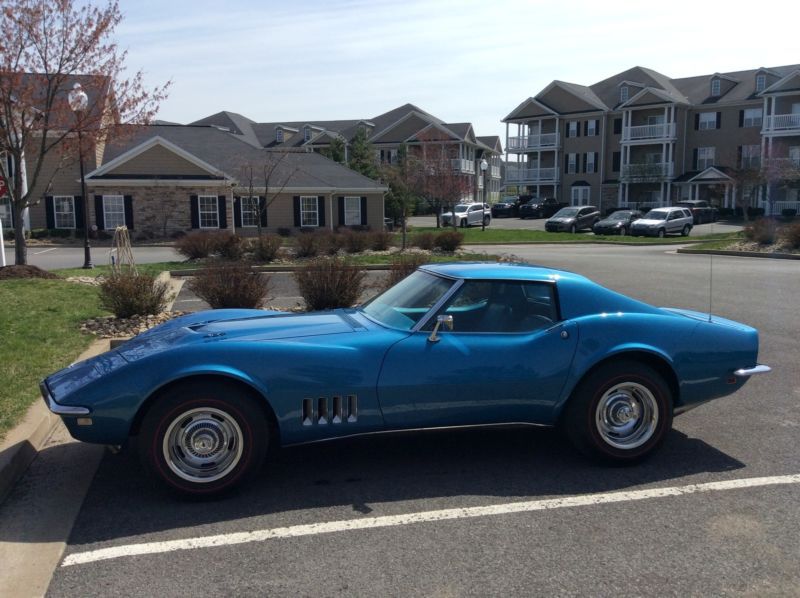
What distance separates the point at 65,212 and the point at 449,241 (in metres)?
21.9

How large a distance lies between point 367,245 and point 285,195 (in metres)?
14.7

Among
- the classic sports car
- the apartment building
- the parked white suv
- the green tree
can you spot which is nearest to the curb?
the classic sports car

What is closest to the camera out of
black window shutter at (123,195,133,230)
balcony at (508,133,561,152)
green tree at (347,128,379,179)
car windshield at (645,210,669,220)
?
black window shutter at (123,195,133,230)

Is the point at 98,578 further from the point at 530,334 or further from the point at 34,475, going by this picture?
the point at 530,334

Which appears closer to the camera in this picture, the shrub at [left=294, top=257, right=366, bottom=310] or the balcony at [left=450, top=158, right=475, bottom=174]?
the shrub at [left=294, top=257, right=366, bottom=310]

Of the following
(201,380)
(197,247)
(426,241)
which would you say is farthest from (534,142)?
(201,380)

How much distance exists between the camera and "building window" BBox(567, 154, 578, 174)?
60938 millimetres

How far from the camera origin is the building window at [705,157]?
55.3m

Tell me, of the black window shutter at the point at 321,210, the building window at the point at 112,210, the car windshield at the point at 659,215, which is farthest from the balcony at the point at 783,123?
the building window at the point at 112,210

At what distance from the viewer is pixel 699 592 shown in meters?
3.10

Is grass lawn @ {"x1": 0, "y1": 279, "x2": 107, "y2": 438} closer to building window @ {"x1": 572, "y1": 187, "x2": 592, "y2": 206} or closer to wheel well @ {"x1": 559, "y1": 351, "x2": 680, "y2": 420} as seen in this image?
wheel well @ {"x1": 559, "y1": 351, "x2": 680, "y2": 420}

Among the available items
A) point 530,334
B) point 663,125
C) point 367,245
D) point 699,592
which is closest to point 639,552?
point 699,592

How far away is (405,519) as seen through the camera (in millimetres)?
3852

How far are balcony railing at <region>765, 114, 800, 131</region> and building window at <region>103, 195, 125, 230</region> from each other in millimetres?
43711
